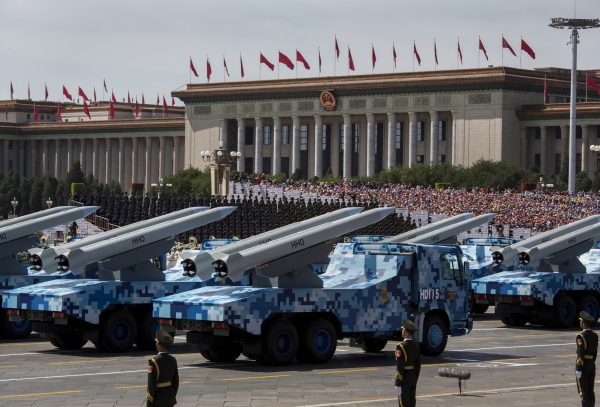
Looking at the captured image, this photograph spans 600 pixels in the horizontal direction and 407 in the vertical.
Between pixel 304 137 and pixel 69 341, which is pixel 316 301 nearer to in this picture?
pixel 69 341

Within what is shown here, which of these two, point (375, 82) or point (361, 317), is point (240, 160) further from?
point (361, 317)

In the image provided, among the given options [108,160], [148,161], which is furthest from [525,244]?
[108,160]

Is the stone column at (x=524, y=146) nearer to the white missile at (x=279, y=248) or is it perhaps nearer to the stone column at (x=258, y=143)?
the stone column at (x=258, y=143)

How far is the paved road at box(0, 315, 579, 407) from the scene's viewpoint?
2445 centimetres

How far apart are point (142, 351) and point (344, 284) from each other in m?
5.04

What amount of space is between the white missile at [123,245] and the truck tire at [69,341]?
169 centimetres

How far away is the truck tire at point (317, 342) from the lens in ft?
96.7

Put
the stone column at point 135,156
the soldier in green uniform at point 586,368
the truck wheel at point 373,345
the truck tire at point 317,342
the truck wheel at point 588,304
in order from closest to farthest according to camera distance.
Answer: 1. the soldier in green uniform at point 586,368
2. the truck tire at point 317,342
3. the truck wheel at point 373,345
4. the truck wheel at point 588,304
5. the stone column at point 135,156

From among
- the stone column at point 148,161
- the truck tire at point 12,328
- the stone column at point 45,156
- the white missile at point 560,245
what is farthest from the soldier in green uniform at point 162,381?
the stone column at point 45,156

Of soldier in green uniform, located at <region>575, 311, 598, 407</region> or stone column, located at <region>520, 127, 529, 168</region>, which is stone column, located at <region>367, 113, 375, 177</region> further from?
soldier in green uniform, located at <region>575, 311, 598, 407</region>

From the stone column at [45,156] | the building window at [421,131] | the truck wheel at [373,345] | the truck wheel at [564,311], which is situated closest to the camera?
the truck wheel at [373,345]

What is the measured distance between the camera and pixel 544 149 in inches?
5591

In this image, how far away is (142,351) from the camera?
107 feet

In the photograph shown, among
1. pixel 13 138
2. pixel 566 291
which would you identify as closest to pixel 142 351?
pixel 566 291
